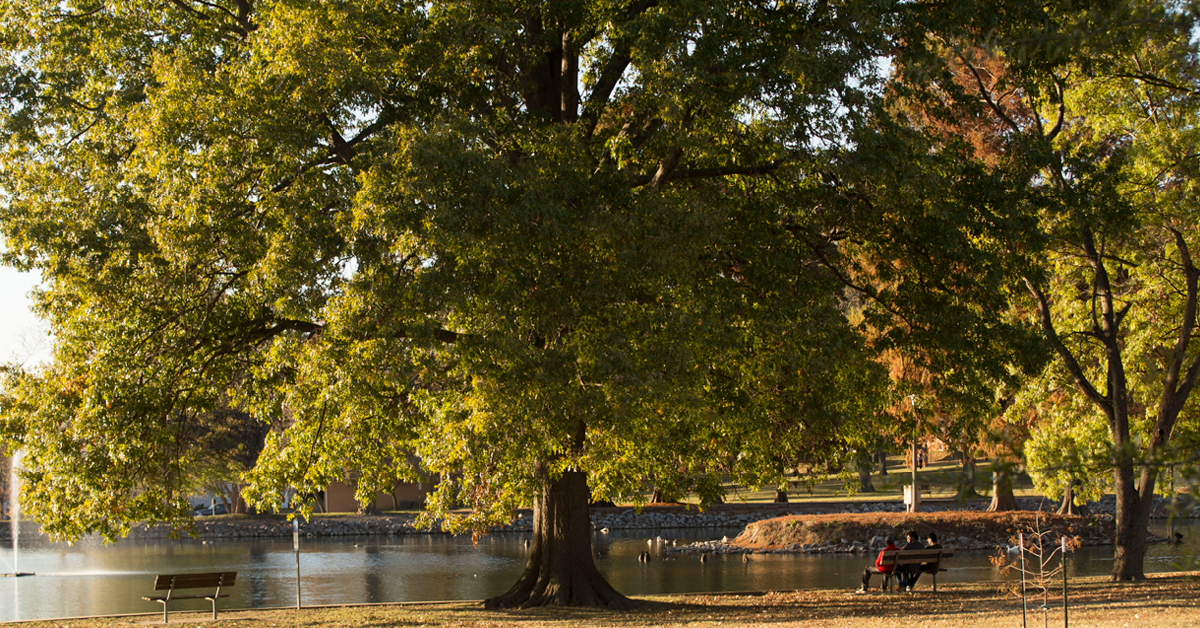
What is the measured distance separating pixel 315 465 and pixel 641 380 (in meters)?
4.30

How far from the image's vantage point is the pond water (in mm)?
20391

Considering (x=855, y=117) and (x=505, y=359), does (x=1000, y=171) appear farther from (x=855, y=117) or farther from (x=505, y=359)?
(x=505, y=359)

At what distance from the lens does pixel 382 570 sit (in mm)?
26469

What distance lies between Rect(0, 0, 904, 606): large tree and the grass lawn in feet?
5.68

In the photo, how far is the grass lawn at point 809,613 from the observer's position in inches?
448

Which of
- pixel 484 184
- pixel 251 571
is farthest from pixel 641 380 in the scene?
pixel 251 571

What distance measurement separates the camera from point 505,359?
10.6m

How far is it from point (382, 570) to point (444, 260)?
18110 mm

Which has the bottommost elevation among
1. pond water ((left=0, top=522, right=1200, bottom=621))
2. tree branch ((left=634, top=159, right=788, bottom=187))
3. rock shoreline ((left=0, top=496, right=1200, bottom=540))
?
rock shoreline ((left=0, top=496, right=1200, bottom=540))

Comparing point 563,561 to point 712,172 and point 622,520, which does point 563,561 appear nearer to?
point 712,172

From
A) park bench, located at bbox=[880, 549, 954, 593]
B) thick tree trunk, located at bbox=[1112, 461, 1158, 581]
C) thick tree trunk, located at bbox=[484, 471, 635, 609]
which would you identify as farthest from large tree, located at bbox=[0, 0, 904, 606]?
thick tree trunk, located at bbox=[1112, 461, 1158, 581]

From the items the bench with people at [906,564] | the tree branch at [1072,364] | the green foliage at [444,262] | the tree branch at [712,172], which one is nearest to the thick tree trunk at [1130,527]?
the tree branch at [1072,364]

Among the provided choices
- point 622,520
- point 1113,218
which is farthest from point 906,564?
point 622,520

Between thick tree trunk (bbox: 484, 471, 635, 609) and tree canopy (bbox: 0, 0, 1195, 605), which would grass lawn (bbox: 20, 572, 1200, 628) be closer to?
Result: thick tree trunk (bbox: 484, 471, 635, 609)
